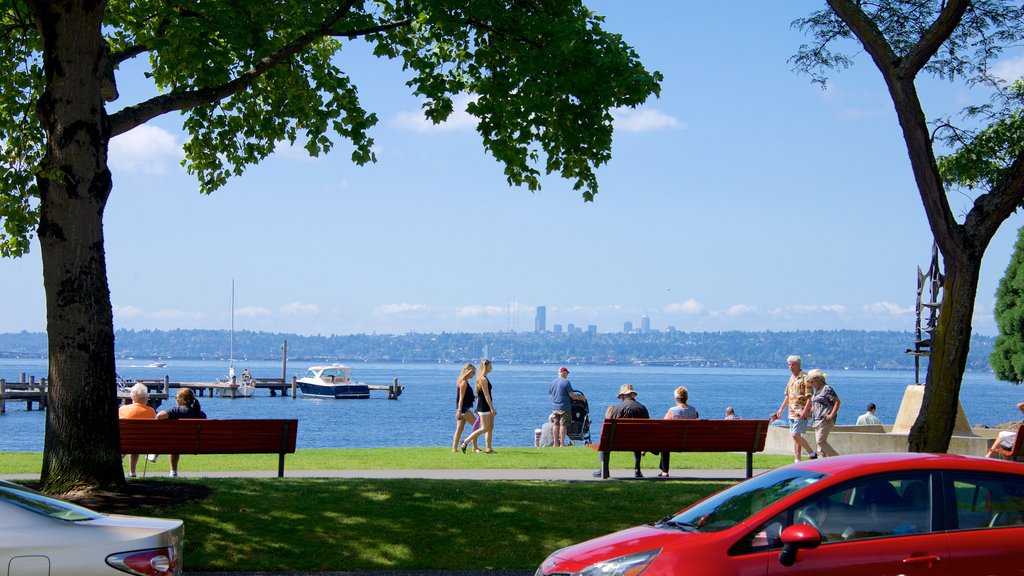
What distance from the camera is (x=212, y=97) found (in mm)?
13648

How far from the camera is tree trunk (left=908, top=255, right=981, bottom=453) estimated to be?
1280cm

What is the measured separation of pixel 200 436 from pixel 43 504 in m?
7.42

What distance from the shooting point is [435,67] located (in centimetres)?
1609

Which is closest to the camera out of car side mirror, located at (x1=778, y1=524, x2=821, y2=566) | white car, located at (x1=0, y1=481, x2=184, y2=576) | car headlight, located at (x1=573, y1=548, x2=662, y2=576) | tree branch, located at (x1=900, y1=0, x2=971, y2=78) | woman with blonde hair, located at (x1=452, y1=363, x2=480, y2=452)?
white car, located at (x1=0, y1=481, x2=184, y2=576)

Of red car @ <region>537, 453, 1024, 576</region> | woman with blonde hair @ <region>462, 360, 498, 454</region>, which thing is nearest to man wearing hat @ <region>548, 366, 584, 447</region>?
woman with blonde hair @ <region>462, 360, 498, 454</region>

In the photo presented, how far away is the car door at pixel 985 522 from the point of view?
268 inches

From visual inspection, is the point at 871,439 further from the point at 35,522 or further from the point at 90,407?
the point at 35,522

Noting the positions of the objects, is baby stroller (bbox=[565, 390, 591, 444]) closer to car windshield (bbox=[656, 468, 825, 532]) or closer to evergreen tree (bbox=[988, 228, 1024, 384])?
car windshield (bbox=[656, 468, 825, 532])

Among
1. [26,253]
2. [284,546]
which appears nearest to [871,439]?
[284,546]

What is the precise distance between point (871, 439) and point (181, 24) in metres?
14.2

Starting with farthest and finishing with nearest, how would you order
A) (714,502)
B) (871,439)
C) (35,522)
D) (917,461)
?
(871,439) → (714,502) → (917,461) → (35,522)

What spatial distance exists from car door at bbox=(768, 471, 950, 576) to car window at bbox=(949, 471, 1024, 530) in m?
0.19

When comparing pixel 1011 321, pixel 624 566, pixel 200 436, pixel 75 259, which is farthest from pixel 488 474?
pixel 1011 321

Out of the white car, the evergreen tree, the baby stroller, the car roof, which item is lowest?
the baby stroller
